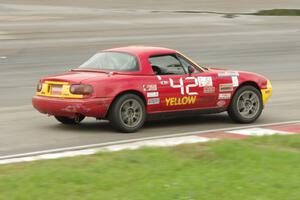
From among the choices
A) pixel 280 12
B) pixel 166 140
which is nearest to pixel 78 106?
pixel 166 140

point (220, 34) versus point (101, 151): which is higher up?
point (220, 34)

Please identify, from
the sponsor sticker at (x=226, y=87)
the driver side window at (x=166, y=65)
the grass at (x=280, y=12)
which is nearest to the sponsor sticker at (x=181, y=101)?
the driver side window at (x=166, y=65)

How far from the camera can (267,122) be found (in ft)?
41.5

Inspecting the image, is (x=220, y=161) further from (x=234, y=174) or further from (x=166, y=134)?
(x=166, y=134)

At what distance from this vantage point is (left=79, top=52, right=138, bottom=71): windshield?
11.7m

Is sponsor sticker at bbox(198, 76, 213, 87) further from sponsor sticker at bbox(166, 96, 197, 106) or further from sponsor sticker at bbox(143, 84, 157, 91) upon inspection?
sponsor sticker at bbox(143, 84, 157, 91)

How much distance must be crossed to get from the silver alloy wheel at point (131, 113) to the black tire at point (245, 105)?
181 cm

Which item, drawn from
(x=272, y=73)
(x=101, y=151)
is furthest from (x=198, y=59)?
(x=101, y=151)

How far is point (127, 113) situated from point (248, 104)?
2.37m

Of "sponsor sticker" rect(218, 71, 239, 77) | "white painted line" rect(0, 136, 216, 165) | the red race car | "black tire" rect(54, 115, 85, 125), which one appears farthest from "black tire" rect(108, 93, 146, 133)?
"sponsor sticker" rect(218, 71, 239, 77)

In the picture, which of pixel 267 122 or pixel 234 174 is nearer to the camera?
pixel 234 174

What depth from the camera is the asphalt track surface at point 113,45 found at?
38.4 feet

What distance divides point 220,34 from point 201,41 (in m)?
3.13

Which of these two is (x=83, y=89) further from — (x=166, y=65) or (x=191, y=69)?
(x=191, y=69)
